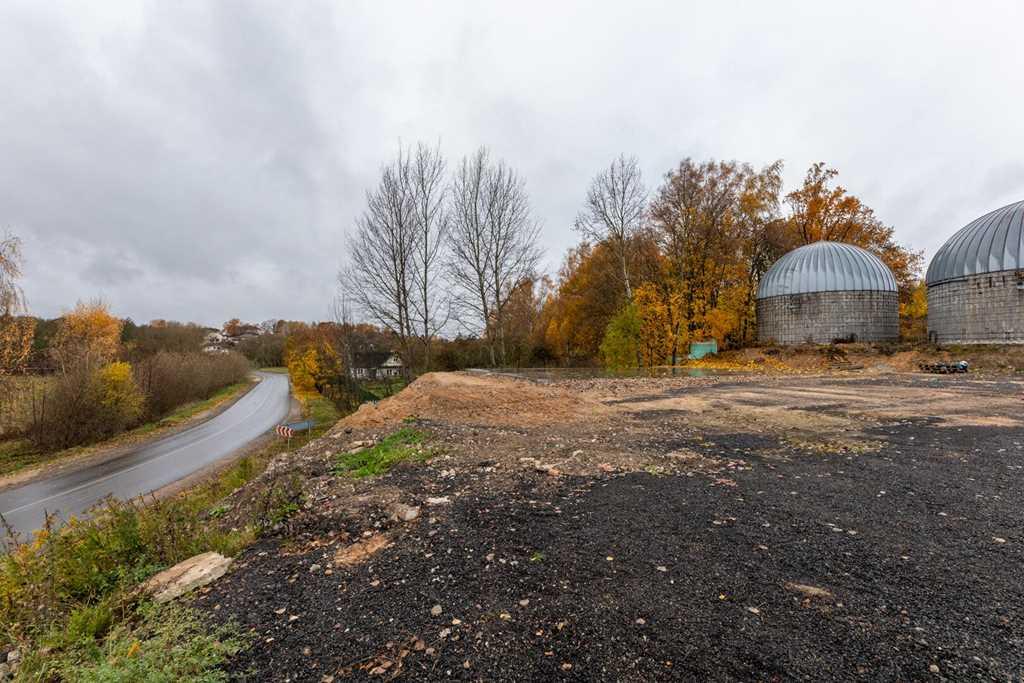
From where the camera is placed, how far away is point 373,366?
46.0 m

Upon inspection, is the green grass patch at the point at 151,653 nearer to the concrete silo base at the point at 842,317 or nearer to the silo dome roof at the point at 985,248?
the concrete silo base at the point at 842,317

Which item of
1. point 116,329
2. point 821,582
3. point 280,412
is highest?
point 116,329

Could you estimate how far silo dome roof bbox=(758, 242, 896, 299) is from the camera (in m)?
22.4

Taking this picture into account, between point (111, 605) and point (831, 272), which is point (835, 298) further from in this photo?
point (111, 605)

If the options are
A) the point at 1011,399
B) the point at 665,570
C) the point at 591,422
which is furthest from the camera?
the point at 1011,399

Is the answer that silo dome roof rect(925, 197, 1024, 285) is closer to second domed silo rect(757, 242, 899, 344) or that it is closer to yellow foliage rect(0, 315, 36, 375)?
second domed silo rect(757, 242, 899, 344)

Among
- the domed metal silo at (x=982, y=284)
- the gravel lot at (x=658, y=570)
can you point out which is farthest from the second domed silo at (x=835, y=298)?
the gravel lot at (x=658, y=570)

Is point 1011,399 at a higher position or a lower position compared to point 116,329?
lower

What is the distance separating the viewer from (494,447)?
6.32m

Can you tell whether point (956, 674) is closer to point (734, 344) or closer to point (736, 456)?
point (736, 456)

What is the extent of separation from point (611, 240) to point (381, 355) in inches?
1335

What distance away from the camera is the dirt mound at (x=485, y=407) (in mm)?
8609

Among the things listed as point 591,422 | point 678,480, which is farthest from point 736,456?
point 591,422

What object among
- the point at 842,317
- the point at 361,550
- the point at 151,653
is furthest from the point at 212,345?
the point at 151,653
